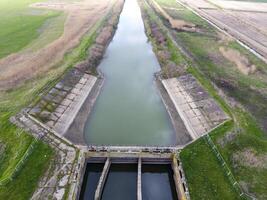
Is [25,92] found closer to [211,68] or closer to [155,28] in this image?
[211,68]

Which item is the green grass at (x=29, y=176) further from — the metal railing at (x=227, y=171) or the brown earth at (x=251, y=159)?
the brown earth at (x=251, y=159)

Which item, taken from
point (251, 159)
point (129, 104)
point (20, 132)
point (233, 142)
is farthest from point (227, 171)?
point (20, 132)

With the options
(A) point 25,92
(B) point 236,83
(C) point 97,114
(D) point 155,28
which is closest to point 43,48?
(A) point 25,92

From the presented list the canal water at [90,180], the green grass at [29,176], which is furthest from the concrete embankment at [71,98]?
the green grass at [29,176]

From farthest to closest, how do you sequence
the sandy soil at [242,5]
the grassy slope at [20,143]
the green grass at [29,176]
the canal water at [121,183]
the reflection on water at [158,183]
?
the sandy soil at [242,5]
the reflection on water at [158,183]
the canal water at [121,183]
the grassy slope at [20,143]
the green grass at [29,176]

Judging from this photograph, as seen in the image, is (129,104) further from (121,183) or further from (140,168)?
(121,183)

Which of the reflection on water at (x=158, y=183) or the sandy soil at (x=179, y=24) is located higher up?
the sandy soil at (x=179, y=24)
